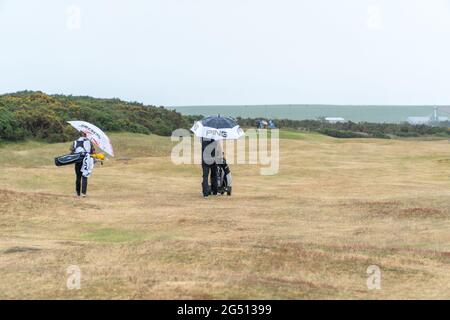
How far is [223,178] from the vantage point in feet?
70.1

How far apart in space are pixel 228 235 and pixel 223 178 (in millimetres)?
7849

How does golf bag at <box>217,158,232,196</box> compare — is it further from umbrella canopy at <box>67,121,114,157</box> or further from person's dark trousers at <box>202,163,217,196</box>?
umbrella canopy at <box>67,121,114,157</box>

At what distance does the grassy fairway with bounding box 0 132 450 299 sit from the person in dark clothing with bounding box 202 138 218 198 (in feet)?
2.20

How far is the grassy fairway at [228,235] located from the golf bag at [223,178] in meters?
0.40

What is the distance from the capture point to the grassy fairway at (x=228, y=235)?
9.01 meters

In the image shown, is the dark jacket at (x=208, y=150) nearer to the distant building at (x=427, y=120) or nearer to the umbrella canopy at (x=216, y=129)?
the umbrella canopy at (x=216, y=129)

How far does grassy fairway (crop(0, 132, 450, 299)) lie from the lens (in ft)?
29.6

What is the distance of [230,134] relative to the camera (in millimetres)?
20766

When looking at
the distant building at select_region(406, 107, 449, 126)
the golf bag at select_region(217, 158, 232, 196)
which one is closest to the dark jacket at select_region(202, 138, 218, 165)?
the golf bag at select_region(217, 158, 232, 196)

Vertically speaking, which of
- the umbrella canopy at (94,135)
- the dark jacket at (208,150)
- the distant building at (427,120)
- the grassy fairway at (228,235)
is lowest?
the distant building at (427,120)

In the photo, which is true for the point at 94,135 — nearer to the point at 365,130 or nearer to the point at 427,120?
the point at 365,130

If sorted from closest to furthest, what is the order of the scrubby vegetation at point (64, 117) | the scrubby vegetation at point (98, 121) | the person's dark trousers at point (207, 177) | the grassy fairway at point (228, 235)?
the grassy fairway at point (228, 235) → the person's dark trousers at point (207, 177) → the scrubby vegetation at point (64, 117) → the scrubby vegetation at point (98, 121)

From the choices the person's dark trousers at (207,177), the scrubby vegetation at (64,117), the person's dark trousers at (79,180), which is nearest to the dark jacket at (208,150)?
the person's dark trousers at (207,177)
